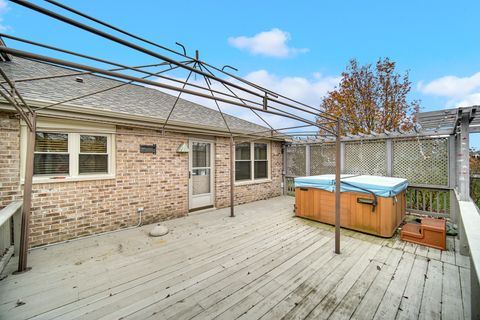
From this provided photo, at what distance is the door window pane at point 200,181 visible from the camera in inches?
232

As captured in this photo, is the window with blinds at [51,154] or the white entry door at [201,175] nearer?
the window with blinds at [51,154]

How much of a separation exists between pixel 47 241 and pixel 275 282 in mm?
4118

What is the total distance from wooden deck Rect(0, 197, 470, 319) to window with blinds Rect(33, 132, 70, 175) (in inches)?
55.7

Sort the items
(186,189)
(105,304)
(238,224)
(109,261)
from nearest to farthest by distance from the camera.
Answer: (105,304) < (109,261) < (238,224) < (186,189)

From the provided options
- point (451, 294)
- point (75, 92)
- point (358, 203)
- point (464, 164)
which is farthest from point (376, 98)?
point (75, 92)

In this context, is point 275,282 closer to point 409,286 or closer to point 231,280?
point 231,280

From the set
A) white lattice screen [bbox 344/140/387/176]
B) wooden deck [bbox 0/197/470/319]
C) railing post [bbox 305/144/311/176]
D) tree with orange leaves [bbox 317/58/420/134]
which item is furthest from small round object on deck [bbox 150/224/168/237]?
tree with orange leaves [bbox 317/58/420/134]

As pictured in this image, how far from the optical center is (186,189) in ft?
18.4

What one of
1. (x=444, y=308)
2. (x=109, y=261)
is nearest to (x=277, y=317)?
(x=444, y=308)

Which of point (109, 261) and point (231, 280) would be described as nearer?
point (231, 280)

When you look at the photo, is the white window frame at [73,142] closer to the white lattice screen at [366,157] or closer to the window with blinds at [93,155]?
the window with blinds at [93,155]

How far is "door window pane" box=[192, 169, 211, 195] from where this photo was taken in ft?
19.3

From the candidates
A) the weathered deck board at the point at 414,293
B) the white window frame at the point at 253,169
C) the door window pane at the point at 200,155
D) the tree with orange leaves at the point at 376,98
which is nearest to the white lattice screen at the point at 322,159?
the white window frame at the point at 253,169

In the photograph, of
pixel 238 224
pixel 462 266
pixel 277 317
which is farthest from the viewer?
pixel 238 224
